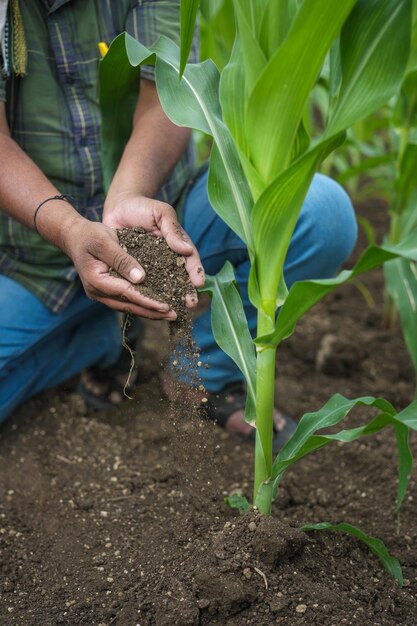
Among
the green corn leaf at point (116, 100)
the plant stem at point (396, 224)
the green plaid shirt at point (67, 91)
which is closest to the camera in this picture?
the green corn leaf at point (116, 100)

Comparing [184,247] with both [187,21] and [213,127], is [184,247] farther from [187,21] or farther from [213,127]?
[187,21]

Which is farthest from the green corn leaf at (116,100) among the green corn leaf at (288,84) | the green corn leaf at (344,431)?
the green corn leaf at (344,431)

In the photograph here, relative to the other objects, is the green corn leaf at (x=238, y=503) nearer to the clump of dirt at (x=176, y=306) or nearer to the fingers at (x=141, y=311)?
the clump of dirt at (x=176, y=306)

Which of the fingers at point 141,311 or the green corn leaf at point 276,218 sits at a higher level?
the green corn leaf at point 276,218

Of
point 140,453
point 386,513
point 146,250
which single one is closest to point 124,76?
point 146,250

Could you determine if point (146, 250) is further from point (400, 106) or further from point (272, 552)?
point (400, 106)

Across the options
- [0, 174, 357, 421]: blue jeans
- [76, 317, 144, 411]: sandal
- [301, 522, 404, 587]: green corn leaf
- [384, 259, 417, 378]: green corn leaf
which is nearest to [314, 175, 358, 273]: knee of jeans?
[0, 174, 357, 421]: blue jeans

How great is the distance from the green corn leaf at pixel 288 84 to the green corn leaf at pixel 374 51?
79 mm

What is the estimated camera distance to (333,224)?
1893mm

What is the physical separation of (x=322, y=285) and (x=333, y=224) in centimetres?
69

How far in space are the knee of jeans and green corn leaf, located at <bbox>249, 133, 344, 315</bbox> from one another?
1.72 ft

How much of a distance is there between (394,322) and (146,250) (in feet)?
4.94

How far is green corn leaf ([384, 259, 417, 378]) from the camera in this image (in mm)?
1897

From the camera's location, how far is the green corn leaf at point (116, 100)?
61.0 inches
